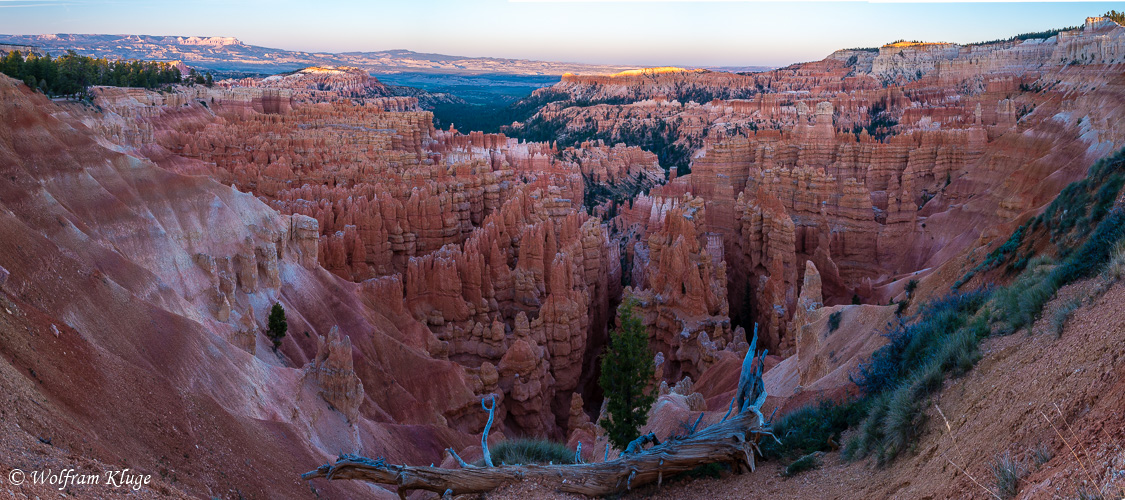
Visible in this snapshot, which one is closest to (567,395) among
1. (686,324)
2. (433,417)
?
(686,324)

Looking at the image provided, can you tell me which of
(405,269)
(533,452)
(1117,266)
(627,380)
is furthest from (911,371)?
(405,269)

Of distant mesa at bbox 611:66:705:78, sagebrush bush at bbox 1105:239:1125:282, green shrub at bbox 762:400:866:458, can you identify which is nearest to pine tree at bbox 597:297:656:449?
green shrub at bbox 762:400:866:458

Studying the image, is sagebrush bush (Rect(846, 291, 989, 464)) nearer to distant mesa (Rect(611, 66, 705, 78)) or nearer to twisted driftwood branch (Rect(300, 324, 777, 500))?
twisted driftwood branch (Rect(300, 324, 777, 500))

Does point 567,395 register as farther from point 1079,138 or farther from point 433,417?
point 1079,138

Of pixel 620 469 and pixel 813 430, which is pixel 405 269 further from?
pixel 813 430

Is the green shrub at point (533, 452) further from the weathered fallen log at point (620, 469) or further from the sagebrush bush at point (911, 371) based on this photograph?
the sagebrush bush at point (911, 371)
